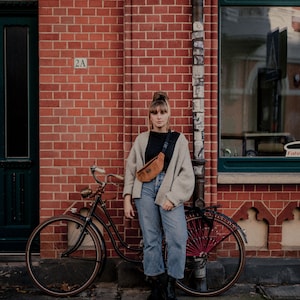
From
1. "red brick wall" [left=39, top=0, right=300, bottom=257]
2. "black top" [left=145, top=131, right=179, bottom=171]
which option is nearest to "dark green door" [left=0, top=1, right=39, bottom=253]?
"red brick wall" [left=39, top=0, right=300, bottom=257]

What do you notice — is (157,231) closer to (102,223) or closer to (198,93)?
(102,223)

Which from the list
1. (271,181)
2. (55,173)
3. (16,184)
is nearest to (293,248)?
(271,181)

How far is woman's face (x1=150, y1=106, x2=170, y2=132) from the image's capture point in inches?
230

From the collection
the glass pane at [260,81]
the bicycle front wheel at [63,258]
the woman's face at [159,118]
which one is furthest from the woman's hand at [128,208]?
the glass pane at [260,81]

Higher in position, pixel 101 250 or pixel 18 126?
pixel 18 126

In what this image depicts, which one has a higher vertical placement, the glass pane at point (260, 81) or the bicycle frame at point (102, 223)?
the glass pane at point (260, 81)

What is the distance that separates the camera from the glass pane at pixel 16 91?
6.99m

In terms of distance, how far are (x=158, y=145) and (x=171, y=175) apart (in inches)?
12.7

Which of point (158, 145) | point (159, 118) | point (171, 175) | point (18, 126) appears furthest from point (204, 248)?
point (18, 126)

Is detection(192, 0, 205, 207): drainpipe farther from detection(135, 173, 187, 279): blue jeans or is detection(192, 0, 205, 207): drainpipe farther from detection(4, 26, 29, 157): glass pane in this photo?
detection(4, 26, 29, 157): glass pane

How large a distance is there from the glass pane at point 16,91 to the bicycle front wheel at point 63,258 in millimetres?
1018

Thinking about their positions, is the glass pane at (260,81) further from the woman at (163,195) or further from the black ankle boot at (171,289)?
the black ankle boot at (171,289)

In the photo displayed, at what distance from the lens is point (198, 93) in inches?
254

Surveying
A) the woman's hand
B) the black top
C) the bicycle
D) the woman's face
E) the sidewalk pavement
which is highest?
the woman's face
